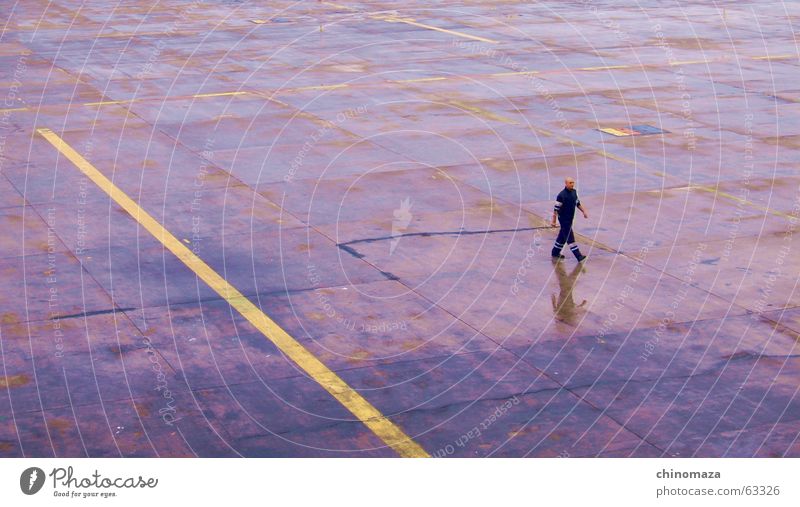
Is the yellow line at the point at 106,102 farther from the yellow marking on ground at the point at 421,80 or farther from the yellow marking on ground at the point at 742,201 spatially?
the yellow marking on ground at the point at 742,201

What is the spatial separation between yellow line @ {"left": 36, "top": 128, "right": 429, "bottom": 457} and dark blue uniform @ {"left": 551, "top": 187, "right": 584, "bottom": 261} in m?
7.68

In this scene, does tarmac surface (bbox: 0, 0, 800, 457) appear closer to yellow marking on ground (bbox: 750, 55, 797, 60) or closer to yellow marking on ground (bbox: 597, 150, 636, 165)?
yellow marking on ground (bbox: 597, 150, 636, 165)

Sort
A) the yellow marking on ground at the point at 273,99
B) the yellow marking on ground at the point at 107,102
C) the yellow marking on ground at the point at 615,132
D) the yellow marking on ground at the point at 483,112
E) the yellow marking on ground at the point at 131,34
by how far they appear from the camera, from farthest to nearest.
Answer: the yellow marking on ground at the point at 131,34
the yellow marking on ground at the point at 107,102
the yellow marking on ground at the point at 273,99
the yellow marking on ground at the point at 483,112
the yellow marking on ground at the point at 615,132

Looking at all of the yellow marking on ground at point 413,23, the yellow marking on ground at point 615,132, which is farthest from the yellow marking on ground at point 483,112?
the yellow marking on ground at point 413,23

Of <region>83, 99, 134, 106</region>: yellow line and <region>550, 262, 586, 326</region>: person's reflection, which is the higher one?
<region>550, 262, 586, 326</region>: person's reflection

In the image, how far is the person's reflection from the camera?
25.3 m

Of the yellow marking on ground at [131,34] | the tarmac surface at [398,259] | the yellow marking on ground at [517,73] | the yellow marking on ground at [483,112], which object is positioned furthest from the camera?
the yellow marking on ground at [131,34]

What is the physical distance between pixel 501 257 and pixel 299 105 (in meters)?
19.5

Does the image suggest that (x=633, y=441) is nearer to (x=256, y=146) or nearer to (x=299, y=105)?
(x=256, y=146)

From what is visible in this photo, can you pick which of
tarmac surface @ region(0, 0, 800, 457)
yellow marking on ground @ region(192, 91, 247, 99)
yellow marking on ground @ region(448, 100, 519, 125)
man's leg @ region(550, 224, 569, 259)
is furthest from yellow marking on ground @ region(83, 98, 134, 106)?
man's leg @ region(550, 224, 569, 259)

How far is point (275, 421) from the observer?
20281mm

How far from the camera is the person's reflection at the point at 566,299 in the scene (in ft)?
82.9

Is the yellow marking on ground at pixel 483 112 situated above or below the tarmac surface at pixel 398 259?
below

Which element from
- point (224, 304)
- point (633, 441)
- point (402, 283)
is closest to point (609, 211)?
point (402, 283)
